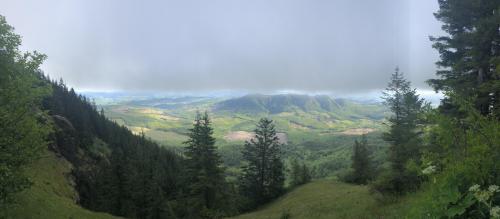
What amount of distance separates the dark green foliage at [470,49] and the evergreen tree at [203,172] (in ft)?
104

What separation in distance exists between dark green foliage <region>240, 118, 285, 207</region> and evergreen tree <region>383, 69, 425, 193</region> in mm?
34227

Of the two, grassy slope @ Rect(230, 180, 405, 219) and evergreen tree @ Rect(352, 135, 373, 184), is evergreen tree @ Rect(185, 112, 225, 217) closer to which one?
grassy slope @ Rect(230, 180, 405, 219)

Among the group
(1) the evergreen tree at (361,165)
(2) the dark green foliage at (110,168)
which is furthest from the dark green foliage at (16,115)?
(1) the evergreen tree at (361,165)

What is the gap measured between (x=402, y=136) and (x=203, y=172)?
90.5 ft

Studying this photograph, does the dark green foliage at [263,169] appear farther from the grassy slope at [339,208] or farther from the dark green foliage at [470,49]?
the dark green foliage at [470,49]

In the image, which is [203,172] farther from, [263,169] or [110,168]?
[110,168]

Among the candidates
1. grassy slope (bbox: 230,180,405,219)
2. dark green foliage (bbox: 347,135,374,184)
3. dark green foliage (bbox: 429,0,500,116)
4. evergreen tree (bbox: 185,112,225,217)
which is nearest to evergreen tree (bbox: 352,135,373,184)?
dark green foliage (bbox: 347,135,374,184)

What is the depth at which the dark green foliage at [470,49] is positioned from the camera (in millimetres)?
22828

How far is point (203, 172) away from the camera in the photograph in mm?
49344

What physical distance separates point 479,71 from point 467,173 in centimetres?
2165

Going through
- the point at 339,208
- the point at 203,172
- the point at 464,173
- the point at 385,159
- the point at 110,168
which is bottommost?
the point at 110,168

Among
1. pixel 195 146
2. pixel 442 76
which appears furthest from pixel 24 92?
pixel 195 146

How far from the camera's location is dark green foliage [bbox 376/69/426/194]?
27531mm

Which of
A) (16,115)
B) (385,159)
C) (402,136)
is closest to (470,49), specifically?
(402,136)
